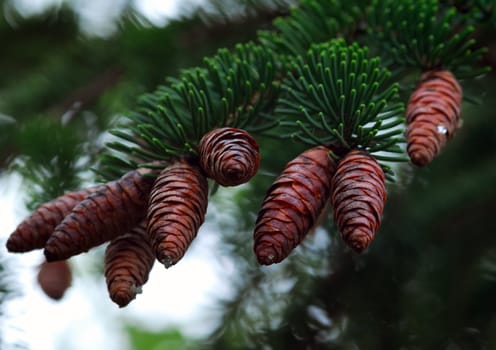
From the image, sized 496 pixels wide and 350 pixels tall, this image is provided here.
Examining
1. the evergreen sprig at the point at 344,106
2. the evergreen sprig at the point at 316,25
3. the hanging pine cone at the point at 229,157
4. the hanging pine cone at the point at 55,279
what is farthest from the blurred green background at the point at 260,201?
the hanging pine cone at the point at 229,157

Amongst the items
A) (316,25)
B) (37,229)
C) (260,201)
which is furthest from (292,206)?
(260,201)

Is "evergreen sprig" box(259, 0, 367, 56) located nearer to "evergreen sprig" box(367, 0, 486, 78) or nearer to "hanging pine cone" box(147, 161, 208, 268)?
"evergreen sprig" box(367, 0, 486, 78)

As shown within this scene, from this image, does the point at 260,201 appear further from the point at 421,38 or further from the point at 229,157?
the point at 229,157

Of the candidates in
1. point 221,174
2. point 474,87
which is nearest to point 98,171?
point 221,174

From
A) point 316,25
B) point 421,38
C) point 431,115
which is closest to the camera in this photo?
point 431,115

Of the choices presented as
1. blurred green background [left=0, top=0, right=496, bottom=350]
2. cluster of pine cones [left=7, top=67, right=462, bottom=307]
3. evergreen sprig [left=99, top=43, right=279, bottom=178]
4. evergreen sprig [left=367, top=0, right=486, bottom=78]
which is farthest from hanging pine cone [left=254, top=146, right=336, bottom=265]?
blurred green background [left=0, top=0, right=496, bottom=350]

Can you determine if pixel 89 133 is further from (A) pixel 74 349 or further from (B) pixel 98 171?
(A) pixel 74 349
